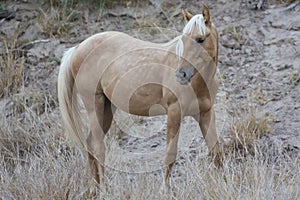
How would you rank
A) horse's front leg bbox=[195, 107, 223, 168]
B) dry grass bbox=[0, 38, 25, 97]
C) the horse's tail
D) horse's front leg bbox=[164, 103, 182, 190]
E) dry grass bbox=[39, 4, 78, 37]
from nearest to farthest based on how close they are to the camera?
horse's front leg bbox=[164, 103, 182, 190]
horse's front leg bbox=[195, 107, 223, 168]
the horse's tail
dry grass bbox=[0, 38, 25, 97]
dry grass bbox=[39, 4, 78, 37]

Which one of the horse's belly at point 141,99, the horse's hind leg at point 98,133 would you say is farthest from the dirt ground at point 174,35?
the horse's belly at point 141,99

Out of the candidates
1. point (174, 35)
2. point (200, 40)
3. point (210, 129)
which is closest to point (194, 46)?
point (200, 40)

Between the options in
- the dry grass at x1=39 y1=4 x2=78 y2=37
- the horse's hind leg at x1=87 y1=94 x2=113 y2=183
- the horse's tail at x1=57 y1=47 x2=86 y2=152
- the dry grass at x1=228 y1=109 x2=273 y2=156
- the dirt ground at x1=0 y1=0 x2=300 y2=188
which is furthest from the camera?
the dry grass at x1=39 y1=4 x2=78 y2=37

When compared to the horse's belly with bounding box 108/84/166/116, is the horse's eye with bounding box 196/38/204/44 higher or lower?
higher

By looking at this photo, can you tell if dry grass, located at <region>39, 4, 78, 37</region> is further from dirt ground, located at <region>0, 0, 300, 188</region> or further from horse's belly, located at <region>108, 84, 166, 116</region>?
horse's belly, located at <region>108, 84, 166, 116</region>

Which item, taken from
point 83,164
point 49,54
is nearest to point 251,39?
point 49,54

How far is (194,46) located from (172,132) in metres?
0.57

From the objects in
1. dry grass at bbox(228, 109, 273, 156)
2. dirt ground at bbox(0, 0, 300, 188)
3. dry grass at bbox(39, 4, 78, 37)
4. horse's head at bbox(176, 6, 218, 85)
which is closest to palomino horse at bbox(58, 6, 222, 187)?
horse's head at bbox(176, 6, 218, 85)

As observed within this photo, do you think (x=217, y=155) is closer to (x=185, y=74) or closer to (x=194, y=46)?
(x=185, y=74)

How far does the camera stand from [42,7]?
6430mm

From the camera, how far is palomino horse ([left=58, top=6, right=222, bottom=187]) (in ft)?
9.96

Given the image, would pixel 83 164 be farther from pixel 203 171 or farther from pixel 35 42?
pixel 35 42

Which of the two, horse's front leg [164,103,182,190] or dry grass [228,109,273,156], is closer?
horse's front leg [164,103,182,190]

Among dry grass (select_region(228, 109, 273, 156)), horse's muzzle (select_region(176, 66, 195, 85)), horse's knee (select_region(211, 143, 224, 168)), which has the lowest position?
dry grass (select_region(228, 109, 273, 156))
